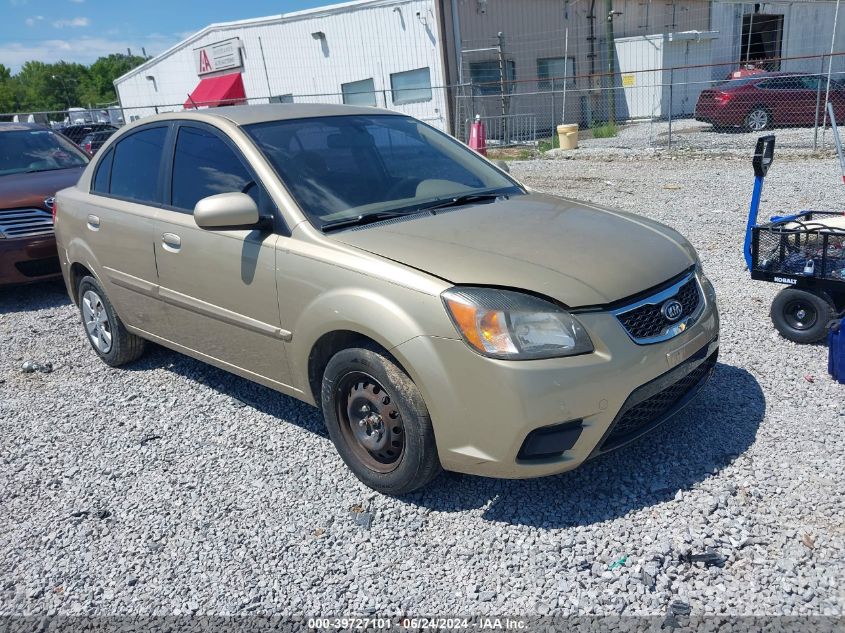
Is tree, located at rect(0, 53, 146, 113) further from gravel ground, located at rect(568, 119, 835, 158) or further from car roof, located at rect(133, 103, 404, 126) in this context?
car roof, located at rect(133, 103, 404, 126)

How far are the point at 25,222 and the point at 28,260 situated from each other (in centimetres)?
40

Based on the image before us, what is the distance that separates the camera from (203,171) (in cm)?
408

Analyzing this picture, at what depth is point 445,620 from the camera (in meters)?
2.62

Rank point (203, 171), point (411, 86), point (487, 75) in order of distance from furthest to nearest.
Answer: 1. point (487, 75)
2. point (411, 86)
3. point (203, 171)

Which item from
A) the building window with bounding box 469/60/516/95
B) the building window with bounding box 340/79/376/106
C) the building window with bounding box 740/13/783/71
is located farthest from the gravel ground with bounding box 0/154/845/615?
the building window with bounding box 740/13/783/71

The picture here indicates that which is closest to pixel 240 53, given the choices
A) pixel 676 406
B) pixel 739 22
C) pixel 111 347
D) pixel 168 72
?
pixel 168 72

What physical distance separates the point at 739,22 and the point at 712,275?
2418 cm

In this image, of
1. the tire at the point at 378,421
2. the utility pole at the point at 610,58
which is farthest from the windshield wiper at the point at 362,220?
the utility pole at the point at 610,58

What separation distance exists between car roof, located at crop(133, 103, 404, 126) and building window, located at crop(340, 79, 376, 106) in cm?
1964

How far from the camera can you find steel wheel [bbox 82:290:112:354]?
5.22 metres

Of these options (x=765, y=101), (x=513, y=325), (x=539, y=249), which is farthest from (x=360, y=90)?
(x=513, y=325)

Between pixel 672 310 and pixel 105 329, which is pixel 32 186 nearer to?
pixel 105 329

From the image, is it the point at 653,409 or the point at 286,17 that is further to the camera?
the point at 286,17

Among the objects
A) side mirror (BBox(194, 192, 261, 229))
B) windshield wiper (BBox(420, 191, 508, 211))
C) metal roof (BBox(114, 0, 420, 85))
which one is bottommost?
windshield wiper (BBox(420, 191, 508, 211))
